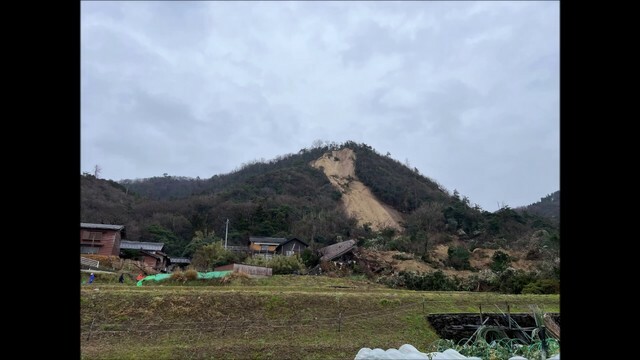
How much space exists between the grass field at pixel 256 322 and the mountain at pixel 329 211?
1332 cm

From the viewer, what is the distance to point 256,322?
10992 millimetres

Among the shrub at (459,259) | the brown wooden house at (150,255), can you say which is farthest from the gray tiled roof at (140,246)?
the shrub at (459,259)

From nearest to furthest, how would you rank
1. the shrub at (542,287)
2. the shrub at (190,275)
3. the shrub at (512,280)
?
the shrub at (542,287) < the shrub at (190,275) < the shrub at (512,280)

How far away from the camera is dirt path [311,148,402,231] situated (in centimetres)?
4248

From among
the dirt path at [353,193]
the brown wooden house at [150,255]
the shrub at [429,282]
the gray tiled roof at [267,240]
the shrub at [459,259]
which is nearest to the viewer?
the shrub at [429,282]

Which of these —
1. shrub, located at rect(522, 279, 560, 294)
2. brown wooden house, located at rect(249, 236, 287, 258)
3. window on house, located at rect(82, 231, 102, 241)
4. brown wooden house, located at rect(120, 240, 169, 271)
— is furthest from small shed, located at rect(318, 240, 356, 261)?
window on house, located at rect(82, 231, 102, 241)

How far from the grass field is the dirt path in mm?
25656

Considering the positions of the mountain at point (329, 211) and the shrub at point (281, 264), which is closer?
the shrub at point (281, 264)

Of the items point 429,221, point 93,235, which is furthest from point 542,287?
point 429,221

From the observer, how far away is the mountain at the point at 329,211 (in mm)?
31219

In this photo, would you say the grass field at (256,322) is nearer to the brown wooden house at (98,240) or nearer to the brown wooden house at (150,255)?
the brown wooden house at (98,240)

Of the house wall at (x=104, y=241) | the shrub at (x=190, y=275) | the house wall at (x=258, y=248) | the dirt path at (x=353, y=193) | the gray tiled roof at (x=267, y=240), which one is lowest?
the house wall at (x=258, y=248)
